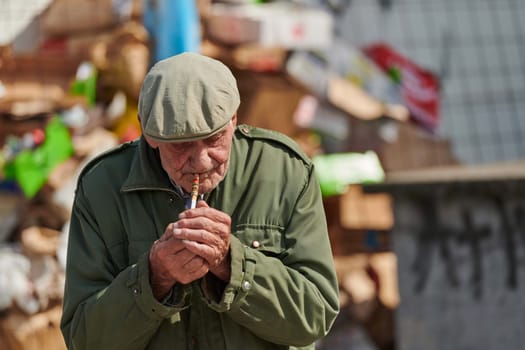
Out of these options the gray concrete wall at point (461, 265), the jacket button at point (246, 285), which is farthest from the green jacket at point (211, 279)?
the gray concrete wall at point (461, 265)

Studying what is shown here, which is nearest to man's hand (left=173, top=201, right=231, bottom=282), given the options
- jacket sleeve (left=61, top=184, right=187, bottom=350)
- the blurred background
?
jacket sleeve (left=61, top=184, right=187, bottom=350)

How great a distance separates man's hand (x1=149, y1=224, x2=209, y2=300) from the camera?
218 centimetres

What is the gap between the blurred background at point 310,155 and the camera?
22.3 feet

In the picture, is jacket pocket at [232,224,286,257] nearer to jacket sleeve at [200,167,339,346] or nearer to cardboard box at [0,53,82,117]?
jacket sleeve at [200,167,339,346]

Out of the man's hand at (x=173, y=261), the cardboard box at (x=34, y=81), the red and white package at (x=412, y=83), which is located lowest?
the red and white package at (x=412, y=83)

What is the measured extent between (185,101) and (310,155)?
6.42 metres

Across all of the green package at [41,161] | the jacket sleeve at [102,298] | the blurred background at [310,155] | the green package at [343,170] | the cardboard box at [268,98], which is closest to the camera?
the jacket sleeve at [102,298]

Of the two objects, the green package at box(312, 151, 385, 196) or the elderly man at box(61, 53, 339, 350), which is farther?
the green package at box(312, 151, 385, 196)

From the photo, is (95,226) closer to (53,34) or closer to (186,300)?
(186,300)

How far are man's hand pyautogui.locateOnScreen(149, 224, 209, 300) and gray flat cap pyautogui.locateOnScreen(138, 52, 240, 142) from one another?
0.63 feet

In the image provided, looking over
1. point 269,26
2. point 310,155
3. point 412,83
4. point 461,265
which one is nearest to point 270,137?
point 461,265

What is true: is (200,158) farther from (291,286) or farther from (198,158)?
(291,286)

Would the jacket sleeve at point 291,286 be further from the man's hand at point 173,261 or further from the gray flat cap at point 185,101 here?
the gray flat cap at point 185,101

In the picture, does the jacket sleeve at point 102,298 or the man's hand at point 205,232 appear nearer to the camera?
the man's hand at point 205,232
